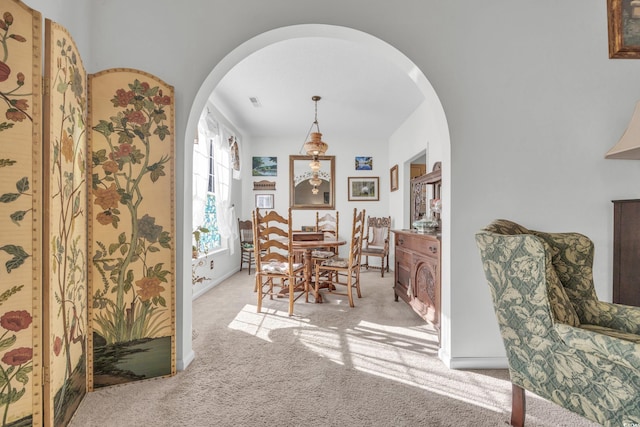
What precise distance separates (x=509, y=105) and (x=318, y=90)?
251cm

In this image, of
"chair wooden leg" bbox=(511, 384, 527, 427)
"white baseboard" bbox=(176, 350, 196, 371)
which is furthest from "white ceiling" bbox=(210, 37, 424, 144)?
"chair wooden leg" bbox=(511, 384, 527, 427)

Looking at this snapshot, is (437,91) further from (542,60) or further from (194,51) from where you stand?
(194,51)

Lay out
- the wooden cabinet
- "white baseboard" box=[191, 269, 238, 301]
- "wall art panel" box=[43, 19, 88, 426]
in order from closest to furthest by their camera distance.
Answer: "wall art panel" box=[43, 19, 88, 426] < the wooden cabinet < "white baseboard" box=[191, 269, 238, 301]

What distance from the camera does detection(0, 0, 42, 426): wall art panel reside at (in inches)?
47.9

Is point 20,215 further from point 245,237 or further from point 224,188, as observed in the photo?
point 245,237

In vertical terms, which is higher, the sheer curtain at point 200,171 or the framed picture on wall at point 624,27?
the framed picture on wall at point 624,27

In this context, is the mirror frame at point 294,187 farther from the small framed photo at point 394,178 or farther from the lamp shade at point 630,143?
the lamp shade at point 630,143

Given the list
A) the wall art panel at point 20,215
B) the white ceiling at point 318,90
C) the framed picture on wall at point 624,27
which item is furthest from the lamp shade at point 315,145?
the wall art panel at point 20,215

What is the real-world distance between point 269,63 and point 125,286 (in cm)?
263

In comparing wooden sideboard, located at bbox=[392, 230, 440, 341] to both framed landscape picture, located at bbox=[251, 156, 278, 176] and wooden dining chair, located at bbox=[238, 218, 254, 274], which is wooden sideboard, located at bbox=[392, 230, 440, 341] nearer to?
Result: wooden dining chair, located at bbox=[238, 218, 254, 274]

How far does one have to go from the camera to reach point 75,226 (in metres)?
1.62

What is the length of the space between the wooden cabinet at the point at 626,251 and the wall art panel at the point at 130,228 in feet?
9.70

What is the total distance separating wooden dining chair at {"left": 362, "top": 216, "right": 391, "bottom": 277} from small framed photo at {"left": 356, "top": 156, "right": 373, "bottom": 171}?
1.07 m

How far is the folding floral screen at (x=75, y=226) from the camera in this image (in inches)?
49.0
